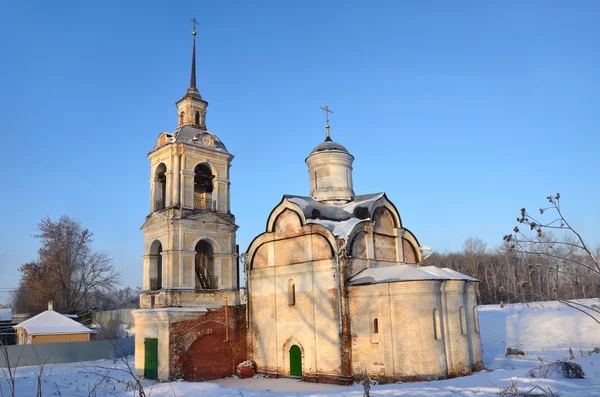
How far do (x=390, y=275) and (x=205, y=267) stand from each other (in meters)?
8.06

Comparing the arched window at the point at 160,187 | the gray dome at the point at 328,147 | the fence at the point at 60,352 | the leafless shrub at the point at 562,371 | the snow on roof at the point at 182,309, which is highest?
the gray dome at the point at 328,147

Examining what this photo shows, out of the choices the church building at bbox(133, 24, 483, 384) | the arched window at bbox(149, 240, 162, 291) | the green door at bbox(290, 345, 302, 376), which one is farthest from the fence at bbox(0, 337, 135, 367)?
the green door at bbox(290, 345, 302, 376)

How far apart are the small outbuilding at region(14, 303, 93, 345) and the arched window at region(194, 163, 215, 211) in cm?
1331

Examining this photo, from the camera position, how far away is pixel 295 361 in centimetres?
1748

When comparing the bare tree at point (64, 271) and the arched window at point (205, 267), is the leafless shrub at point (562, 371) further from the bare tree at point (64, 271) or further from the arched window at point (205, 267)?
the bare tree at point (64, 271)

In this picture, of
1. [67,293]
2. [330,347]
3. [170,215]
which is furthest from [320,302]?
[67,293]

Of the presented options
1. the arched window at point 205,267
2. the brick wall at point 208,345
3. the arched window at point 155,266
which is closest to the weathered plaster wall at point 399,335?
the brick wall at point 208,345

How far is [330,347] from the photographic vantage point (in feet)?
53.4

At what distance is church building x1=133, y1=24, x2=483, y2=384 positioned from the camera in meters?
15.2

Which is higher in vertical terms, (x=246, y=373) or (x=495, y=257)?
(x=495, y=257)

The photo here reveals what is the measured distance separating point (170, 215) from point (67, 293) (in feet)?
74.7

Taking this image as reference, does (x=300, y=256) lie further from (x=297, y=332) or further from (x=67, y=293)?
(x=67, y=293)

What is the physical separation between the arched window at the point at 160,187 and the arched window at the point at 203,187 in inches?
50.3

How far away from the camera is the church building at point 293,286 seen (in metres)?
15.2
